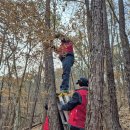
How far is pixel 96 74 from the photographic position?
664 cm

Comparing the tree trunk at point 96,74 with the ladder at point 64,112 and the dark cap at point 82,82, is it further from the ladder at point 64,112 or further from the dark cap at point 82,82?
the ladder at point 64,112

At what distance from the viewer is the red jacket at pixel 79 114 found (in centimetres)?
702

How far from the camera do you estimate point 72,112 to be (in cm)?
708

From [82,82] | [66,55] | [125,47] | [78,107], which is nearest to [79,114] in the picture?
[78,107]

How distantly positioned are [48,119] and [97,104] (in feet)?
6.08

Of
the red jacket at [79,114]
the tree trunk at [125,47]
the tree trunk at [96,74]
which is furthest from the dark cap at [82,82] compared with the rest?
the tree trunk at [125,47]

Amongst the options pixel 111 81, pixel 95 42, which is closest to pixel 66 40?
pixel 95 42

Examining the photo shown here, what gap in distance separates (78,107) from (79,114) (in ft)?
0.58

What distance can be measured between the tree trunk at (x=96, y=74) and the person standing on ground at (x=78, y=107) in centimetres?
50

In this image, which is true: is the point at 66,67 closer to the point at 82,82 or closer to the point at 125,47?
the point at 82,82

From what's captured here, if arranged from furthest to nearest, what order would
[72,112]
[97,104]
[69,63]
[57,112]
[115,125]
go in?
[115,125]
[69,63]
[57,112]
[72,112]
[97,104]

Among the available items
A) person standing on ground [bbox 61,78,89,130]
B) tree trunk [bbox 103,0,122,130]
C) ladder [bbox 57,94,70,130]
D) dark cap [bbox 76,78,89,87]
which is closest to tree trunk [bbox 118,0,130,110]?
tree trunk [bbox 103,0,122,130]

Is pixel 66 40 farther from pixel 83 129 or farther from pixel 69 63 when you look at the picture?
pixel 83 129

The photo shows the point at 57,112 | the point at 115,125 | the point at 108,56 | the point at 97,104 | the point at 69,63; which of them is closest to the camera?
the point at 97,104
